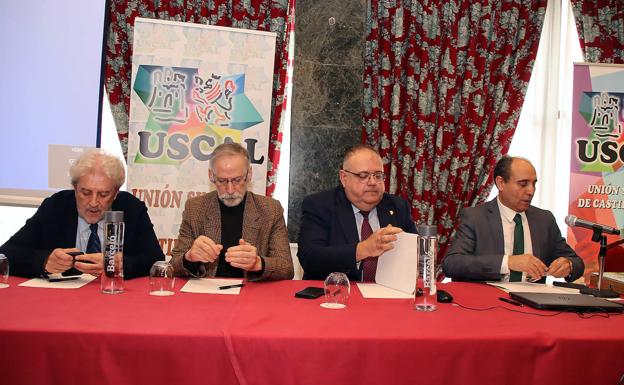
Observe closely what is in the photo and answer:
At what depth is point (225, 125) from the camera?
13.3ft

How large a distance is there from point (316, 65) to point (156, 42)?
123 cm

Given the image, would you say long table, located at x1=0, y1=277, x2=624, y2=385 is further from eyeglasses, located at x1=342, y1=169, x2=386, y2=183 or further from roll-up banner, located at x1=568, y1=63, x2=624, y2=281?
roll-up banner, located at x1=568, y1=63, x2=624, y2=281

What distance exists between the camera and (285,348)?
1548 mm

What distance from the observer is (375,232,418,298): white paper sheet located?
2.18m

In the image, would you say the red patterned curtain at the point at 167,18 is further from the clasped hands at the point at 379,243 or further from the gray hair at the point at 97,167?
the clasped hands at the point at 379,243

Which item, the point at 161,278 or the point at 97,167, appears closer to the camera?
the point at 161,278

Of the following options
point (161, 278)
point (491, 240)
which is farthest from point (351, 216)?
point (161, 278)

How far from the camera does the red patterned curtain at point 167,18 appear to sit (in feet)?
14.2

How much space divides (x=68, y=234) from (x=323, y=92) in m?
2.41

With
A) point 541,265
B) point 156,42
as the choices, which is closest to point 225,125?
point 156,42

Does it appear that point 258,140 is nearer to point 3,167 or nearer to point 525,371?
point 3,167

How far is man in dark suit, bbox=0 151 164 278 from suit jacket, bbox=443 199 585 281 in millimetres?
1471

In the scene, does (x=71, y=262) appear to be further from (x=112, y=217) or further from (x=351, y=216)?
(x=351, y=216)

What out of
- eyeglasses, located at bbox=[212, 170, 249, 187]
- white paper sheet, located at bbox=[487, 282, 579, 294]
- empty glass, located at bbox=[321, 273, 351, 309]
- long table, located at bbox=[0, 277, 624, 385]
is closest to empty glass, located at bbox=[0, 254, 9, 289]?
long table, located at bbox=[0, 277, 624, 385]
